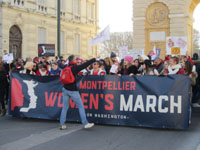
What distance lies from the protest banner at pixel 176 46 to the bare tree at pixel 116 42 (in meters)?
67.9

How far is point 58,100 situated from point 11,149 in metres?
3.10

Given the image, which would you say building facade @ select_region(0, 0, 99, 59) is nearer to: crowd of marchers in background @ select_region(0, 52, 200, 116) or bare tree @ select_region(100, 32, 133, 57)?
crowd of marchers in background @ select_region(0, 52, 200, 116)

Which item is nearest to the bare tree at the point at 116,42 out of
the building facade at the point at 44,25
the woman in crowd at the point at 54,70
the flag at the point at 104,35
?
the building facade at the point at 44,25

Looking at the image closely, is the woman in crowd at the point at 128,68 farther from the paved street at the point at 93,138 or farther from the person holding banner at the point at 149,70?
the paved street at the point at 93,138

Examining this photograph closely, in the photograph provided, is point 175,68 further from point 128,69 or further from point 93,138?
point 93,138

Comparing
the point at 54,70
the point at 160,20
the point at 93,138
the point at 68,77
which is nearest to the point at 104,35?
the point at 54,70

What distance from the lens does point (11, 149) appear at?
6910mm

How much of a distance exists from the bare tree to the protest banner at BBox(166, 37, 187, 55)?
6795cm

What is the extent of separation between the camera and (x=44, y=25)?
108ft

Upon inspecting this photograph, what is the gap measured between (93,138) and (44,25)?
26.3 meters

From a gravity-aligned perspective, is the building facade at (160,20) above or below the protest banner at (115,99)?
above

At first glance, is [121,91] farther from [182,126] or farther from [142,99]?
[182,126]

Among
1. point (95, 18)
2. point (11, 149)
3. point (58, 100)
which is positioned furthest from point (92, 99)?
point (95, 18)

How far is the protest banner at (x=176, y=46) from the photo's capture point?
57.8 feet
